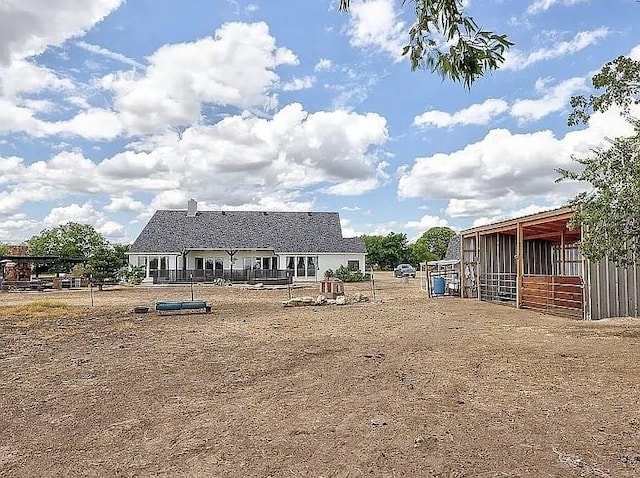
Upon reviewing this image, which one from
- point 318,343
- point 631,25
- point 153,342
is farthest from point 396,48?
point 153,342

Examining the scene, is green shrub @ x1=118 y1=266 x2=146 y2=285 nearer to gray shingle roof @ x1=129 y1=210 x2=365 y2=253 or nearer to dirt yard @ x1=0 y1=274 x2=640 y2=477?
gray shingle roof @ x1=129 y1=210 x2=365 y2=253

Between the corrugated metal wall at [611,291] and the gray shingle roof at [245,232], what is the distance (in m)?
28.3

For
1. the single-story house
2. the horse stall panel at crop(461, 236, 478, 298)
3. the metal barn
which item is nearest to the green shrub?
the single-story house

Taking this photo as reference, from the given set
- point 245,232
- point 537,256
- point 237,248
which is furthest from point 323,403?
point 245,232

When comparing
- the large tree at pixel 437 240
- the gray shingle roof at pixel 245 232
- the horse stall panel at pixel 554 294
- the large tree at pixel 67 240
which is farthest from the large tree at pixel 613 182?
the large tree at pixel 437 240

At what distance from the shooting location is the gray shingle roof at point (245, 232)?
40.1 metres

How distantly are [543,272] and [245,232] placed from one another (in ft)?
81.6

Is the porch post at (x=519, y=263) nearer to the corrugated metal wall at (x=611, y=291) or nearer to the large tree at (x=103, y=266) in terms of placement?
the corrugated metal wall at (x=611, y=291)

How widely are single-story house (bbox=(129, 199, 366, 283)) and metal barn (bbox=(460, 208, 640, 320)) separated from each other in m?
18.4

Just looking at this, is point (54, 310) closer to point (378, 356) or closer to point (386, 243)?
point (378, 356)

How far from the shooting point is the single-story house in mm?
39031

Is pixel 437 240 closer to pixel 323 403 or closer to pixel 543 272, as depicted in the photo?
pixel 543 272

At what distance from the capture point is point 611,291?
13680 millimetres

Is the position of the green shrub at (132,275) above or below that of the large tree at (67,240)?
below
